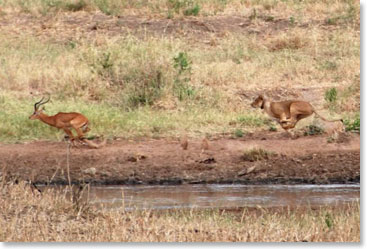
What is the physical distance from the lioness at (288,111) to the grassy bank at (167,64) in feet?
1.82

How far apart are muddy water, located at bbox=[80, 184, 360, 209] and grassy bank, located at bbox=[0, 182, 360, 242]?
100cm

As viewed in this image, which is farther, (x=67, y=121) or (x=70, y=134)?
(x=70, y=134)

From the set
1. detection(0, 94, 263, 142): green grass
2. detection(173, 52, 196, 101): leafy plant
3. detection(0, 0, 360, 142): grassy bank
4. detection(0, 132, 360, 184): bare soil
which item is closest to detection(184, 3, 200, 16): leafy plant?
detection(0, 0, 360, 142): grassy bank

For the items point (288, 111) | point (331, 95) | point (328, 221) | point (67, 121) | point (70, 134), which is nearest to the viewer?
point (328, 221)

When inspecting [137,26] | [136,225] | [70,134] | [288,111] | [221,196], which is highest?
[136,225]

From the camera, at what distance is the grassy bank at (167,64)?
1235cm

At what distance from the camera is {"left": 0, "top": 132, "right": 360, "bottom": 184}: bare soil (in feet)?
33.8

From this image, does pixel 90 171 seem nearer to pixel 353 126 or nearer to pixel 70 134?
pixel 70 134

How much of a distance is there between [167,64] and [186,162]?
3.49m

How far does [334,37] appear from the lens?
56.5 feet

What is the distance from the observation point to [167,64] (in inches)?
547

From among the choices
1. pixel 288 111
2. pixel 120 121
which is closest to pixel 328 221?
pixel 288 111

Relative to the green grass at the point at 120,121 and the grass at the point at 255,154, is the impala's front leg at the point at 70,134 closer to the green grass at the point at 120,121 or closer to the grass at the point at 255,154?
the green grass at the point at 120,121

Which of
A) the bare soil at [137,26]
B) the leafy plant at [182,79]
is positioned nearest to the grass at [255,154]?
the leafy plant at [182,79]
